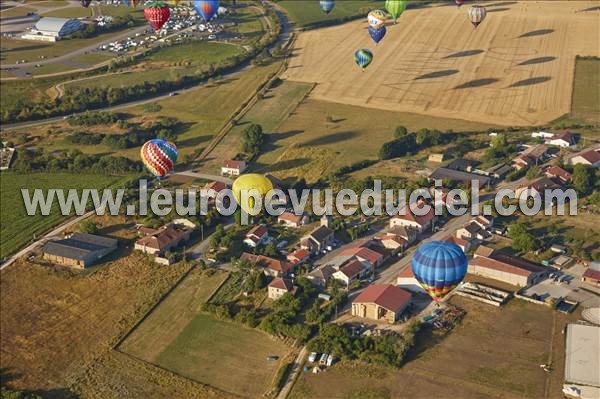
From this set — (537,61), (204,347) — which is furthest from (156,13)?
(204,347)

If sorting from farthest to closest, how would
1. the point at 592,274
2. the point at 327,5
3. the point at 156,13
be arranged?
the point at 327,5
the point at 156,13
the point at 592,274

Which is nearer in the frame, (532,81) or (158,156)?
(158,156)

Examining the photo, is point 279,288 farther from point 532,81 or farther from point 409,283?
point 532,81

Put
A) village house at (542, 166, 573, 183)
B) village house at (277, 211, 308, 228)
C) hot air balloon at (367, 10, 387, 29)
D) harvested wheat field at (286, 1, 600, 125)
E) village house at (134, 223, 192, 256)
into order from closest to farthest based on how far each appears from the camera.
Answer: village house at (134, 223, 192, 256), village house at (277, 211, 308, 228), village house at (542, 166, 573, 183), harvested wheat field at (286, 1, 600, 125), hot air balloon at (367, 10, 387, 29)

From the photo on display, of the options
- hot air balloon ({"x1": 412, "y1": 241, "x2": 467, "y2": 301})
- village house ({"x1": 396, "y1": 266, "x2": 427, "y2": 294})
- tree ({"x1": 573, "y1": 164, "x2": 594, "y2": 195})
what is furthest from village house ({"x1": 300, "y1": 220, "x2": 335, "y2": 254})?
tree ({"x1": 573, "y1": 164, "x2": 594, "y2": 195})

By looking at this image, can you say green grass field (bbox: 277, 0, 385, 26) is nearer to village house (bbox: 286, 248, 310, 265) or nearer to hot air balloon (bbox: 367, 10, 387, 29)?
hot air balloon (bbox: 367, 10, 387, 29)

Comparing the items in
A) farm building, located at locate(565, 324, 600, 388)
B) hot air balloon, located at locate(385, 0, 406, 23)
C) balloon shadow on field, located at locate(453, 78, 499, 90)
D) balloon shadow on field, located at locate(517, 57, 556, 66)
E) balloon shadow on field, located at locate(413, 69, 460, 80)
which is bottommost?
farm building, located at locate(565, 324, 600, 388)

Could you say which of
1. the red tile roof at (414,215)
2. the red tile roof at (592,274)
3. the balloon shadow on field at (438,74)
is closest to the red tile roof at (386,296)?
the red tile roof at (414,215)
